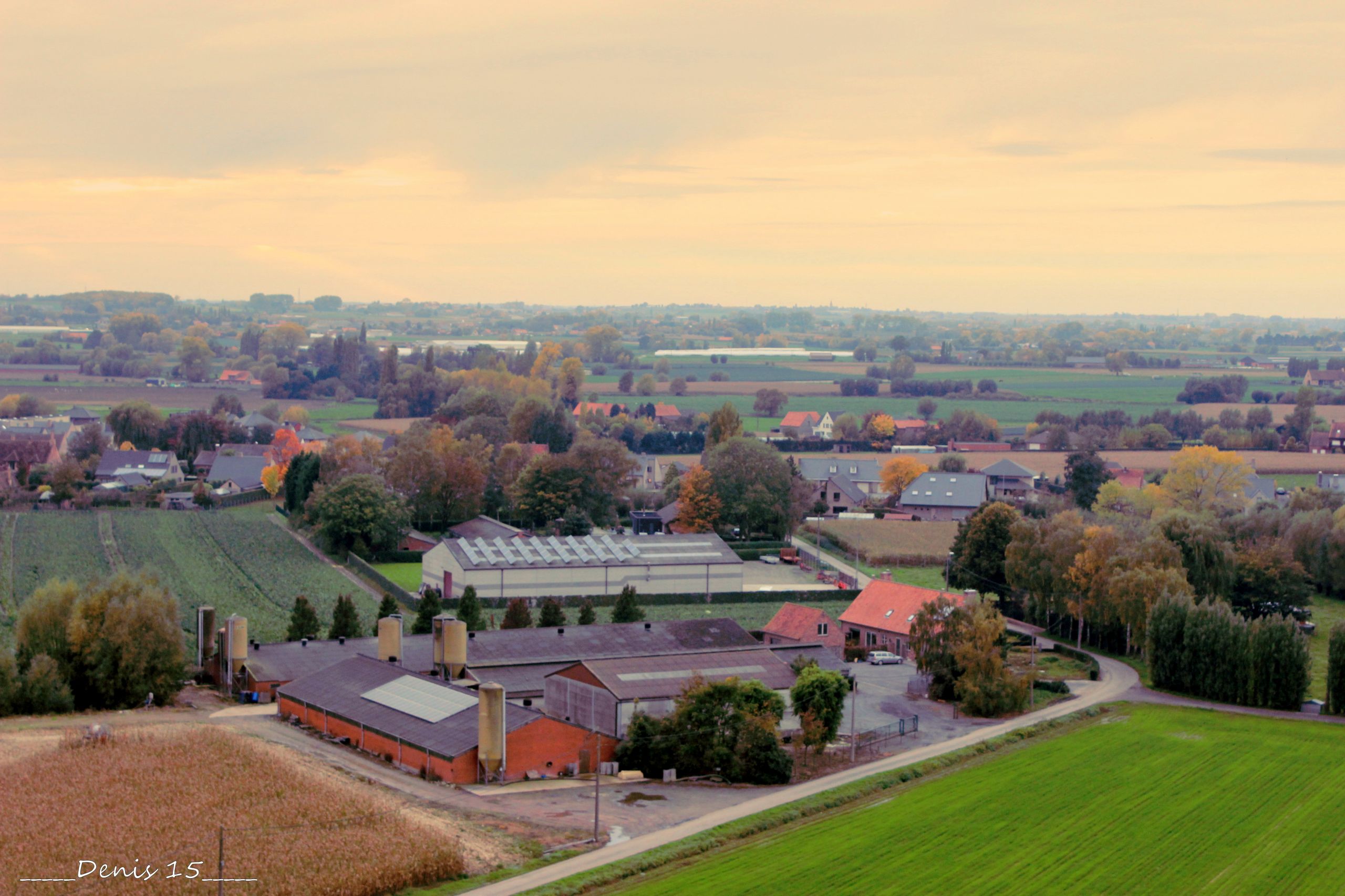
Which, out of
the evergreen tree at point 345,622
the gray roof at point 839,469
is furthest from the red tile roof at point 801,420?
the evergreen tree at point 345,622

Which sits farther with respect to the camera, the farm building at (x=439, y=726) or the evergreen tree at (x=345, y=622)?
the evergreen tree at (x=345, y=622)

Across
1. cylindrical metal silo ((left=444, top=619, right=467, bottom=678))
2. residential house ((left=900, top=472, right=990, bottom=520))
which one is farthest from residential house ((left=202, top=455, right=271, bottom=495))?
cylindrical metal silo ((left=444, top=619, right=467, bottom=678))

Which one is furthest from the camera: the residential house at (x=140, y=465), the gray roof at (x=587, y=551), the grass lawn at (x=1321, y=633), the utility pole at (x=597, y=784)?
the residential house at (x=140, y=465)

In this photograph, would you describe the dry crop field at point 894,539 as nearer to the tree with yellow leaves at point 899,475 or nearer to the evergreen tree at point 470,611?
the tree with yellow leaves at point 899,475

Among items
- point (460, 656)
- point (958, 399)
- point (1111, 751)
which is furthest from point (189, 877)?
point (958, 399)

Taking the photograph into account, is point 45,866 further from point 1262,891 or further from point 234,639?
point 1262,891

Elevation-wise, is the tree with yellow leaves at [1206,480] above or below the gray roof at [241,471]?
above
